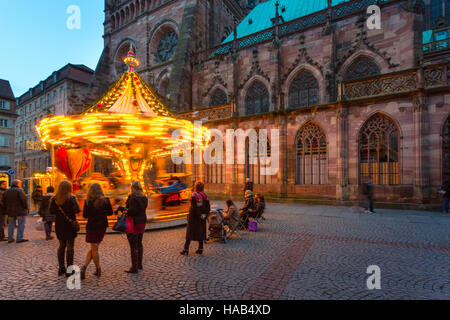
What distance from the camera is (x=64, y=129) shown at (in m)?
7.95

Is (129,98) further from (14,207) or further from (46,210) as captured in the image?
(14,207)

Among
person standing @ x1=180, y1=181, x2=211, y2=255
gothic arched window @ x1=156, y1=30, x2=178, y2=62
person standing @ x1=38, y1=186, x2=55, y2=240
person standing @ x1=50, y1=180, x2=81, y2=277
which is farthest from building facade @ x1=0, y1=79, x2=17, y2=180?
person standing @ x1=180, y1=181, x2=211, y2=255

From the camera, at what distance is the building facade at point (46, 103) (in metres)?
32.6

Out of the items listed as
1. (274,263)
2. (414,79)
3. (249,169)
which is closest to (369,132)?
(414,79)

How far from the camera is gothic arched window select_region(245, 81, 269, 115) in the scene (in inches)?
744

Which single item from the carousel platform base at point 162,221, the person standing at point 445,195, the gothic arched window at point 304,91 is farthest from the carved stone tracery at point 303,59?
the carousel platform base at point 162,221

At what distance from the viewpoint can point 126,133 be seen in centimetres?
905

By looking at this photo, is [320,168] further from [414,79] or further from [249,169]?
[414,79]

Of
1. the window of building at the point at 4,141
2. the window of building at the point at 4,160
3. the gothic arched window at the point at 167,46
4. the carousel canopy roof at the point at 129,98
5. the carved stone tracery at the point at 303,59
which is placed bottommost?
the window of building at the point at 4,160

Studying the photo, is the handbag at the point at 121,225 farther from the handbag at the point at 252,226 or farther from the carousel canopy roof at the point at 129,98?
the carousel canopy roof at the point at 129,98

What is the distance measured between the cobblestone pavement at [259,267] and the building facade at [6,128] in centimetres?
3623

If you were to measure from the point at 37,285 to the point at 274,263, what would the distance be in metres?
4.18

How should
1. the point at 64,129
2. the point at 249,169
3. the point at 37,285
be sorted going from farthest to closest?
the point at 249,169 → the point at 64,129 → the point at 37,285

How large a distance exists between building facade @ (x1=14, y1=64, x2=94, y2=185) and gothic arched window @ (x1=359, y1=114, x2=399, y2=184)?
29.4 metres
